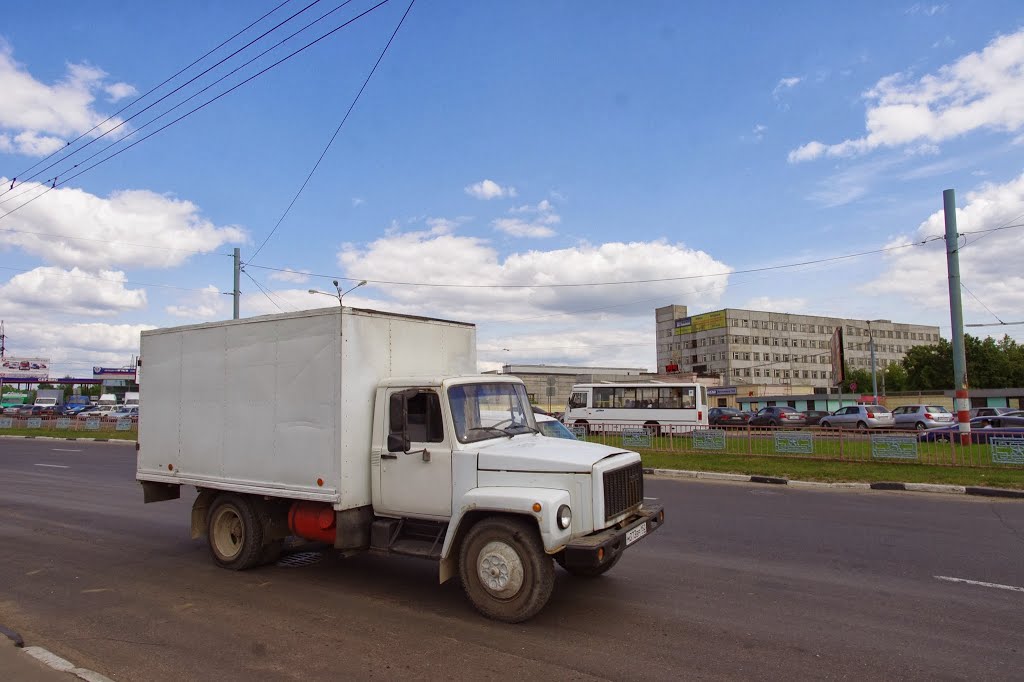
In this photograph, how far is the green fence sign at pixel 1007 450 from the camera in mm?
15375

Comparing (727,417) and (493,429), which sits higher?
(493,429)

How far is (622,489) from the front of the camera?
574 cm

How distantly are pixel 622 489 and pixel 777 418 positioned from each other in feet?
130

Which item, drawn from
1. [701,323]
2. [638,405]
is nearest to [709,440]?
[638,405]

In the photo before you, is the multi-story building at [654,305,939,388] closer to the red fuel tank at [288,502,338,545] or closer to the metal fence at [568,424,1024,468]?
the metal fence at [568,424,1024,468]

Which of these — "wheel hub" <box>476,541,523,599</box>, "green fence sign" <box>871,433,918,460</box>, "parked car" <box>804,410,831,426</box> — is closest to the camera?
"wheel hub" <box>476,541,523,599</box>

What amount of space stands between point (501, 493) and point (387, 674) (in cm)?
160

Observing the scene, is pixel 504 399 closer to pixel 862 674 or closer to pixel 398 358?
pixel 398 358

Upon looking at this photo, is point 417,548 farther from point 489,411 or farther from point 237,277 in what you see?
point 237,277

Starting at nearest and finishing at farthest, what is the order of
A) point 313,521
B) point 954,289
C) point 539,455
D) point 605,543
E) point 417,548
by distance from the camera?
1. point 605,543
2. point 539,455
3. point 417,548
4. point 313,521
5. point 954,289

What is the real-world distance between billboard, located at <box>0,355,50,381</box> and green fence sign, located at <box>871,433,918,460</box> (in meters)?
104

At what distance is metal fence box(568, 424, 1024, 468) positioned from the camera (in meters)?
15.9

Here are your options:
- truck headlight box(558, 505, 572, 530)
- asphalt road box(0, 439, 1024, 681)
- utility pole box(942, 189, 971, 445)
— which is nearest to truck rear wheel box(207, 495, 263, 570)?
asphalt road box(0, 439, 1024, 681)

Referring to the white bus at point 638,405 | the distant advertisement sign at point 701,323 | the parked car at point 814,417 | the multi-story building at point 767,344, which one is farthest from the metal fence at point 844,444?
the distant advertisement sign at point 701,323
